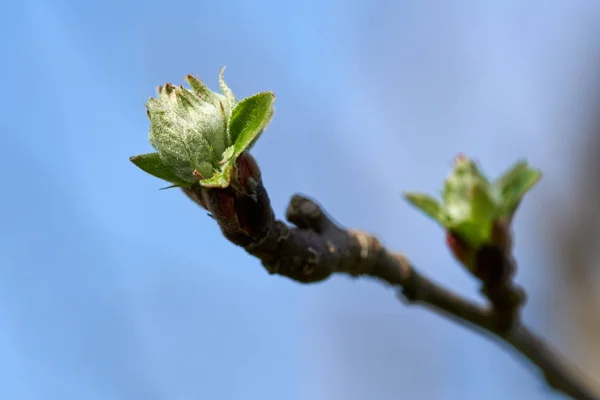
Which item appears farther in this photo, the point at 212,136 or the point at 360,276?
the point at 360,276

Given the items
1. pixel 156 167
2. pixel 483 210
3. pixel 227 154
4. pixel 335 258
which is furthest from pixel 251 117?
pixel 483 210

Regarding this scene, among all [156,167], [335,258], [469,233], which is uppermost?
[469,233]

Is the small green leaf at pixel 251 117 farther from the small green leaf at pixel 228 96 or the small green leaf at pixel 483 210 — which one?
the small green leaf at pixel 483 210

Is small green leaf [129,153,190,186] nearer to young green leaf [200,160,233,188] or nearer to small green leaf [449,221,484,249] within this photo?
young green leaf [200,160,233,188]

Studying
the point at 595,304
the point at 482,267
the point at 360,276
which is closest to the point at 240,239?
the point at 360,276

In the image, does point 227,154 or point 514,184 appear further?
point 514,184

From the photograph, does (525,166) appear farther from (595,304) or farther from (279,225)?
(595,304)

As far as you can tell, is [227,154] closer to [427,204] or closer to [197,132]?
[197,132]

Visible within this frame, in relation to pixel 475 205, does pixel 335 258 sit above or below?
below
